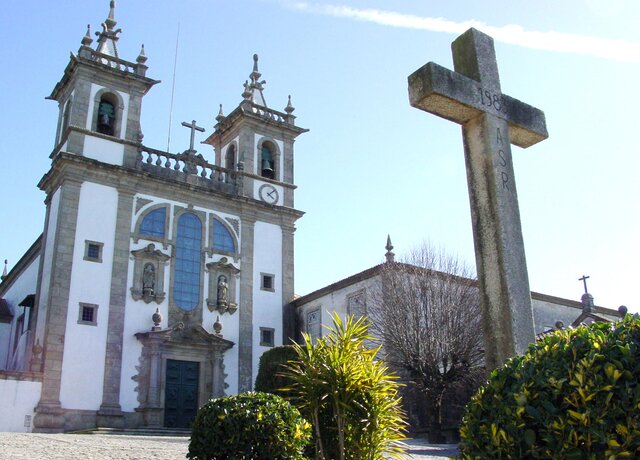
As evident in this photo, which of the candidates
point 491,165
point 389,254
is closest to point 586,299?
point 389,254

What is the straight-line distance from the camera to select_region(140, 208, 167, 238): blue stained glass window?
24.6m

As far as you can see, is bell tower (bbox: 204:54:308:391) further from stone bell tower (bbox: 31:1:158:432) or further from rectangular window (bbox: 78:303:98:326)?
rectangular window (bbox: 78:303:98:326)

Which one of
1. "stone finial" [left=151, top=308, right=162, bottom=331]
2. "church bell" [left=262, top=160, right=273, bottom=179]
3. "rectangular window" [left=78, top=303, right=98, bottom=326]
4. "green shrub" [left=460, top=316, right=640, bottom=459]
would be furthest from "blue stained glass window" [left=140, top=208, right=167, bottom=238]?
"green shrub" [left=460, top=316, right=640, bottom=459]

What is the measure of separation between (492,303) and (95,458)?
6.70m

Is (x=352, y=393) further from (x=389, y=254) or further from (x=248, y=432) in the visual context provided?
(x=389, y=254)

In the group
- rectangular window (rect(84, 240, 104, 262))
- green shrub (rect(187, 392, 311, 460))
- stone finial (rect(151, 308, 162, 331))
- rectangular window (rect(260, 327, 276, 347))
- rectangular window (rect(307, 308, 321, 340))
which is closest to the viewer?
green shrub (rect(187, 392, 311, 460))

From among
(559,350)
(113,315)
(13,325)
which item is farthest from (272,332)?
(559,350)

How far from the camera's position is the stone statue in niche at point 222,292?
25344 mm

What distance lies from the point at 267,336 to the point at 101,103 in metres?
11.7

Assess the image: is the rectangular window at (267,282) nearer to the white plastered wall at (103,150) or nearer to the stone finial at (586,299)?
the white plastered wall at (103,150)

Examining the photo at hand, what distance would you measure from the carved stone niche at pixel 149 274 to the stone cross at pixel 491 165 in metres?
19.3

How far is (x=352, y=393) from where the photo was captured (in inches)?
235

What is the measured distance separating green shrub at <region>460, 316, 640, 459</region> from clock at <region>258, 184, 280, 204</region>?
25.1 meters

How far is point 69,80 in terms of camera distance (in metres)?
25.9
